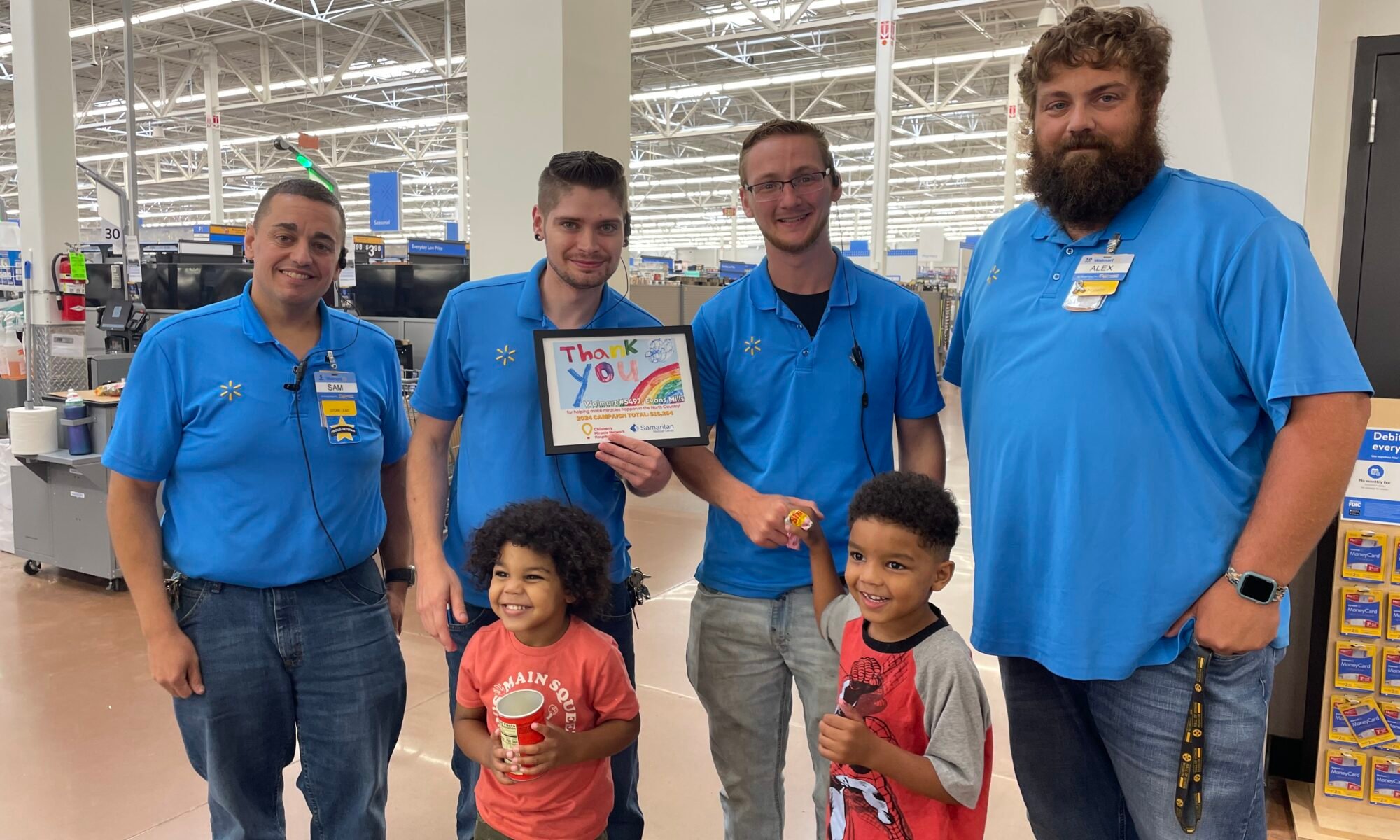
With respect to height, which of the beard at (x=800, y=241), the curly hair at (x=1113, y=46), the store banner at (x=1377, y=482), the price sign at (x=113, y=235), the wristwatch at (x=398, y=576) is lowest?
the wristwatch at (x=398, y=576)

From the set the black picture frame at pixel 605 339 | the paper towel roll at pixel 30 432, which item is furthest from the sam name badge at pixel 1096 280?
the paper towel roll at pixel 30 432

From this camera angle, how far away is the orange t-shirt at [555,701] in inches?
64.4

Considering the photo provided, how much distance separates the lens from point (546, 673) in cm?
164

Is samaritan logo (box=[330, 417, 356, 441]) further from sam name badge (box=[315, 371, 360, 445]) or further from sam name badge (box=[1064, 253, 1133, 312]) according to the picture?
sam name badge (box=[1064, 253, 1133, 312])

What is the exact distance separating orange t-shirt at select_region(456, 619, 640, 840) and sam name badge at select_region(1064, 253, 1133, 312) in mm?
1041

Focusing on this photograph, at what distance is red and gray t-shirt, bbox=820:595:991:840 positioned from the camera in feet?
4.63

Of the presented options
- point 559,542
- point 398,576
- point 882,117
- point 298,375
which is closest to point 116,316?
point 398,576

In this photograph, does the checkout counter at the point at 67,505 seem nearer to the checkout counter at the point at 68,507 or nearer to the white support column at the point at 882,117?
the checkout counter at the point at 68,507

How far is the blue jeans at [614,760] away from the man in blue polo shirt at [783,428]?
17 cm

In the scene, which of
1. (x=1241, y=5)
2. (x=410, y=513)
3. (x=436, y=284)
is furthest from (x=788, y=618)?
(x=436, y=284)

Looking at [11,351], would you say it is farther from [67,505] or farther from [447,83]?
[447,83]

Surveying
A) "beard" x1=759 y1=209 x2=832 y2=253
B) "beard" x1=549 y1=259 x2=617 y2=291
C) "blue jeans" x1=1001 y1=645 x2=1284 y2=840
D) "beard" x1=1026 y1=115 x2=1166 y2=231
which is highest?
"beard" x1=1026 y1=115 x2=1166 y2=231

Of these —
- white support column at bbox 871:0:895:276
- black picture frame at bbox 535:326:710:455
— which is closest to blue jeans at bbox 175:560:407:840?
black picture frame at bbox 535:326:710:455

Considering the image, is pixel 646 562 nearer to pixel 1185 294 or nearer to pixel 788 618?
pixel 788 618
